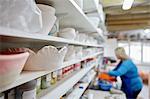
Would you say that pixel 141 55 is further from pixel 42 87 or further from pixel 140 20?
pixel 42 87

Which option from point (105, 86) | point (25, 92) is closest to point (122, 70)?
point (105, 86)

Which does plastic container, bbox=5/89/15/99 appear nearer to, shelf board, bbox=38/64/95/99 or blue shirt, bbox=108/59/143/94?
shelf board, bbox=38/64/95/99

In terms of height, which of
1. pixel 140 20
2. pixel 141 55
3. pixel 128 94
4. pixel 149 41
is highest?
pixel 140 20

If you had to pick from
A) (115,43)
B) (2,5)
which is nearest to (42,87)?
(2,5)

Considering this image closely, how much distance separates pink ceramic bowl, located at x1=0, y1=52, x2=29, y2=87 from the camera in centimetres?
67

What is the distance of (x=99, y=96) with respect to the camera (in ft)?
11.4

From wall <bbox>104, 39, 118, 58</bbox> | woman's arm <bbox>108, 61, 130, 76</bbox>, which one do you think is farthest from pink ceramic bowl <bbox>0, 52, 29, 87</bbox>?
wall <bbox>104, 39, 118, 58</bbox>

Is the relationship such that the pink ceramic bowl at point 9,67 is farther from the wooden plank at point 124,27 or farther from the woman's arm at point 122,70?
the wooden plank at point 124,27

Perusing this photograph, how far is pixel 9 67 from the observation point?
693 millimetres

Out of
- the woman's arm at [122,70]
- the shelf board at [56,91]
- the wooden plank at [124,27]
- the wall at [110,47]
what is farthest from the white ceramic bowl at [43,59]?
the wall at [110,47]

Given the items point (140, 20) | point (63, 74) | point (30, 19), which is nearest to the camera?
point (30, 19)

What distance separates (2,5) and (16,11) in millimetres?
56

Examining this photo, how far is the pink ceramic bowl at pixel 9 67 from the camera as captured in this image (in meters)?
0.67

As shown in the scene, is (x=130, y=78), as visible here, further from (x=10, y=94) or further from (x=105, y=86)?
(x=10, y=94)
